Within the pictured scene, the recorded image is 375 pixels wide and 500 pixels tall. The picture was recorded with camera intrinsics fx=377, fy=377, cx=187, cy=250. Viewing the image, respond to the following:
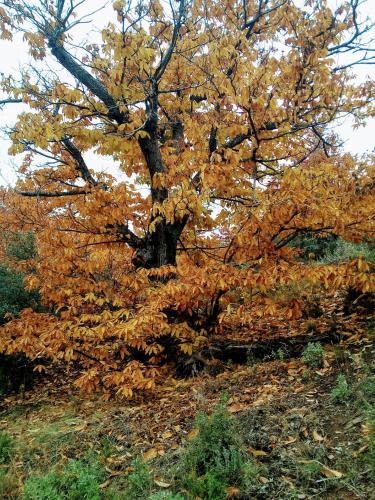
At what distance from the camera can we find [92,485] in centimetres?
277

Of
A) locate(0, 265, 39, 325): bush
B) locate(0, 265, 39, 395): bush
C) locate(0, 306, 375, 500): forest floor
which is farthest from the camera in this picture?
locate(0, 265, 39, 325): bush

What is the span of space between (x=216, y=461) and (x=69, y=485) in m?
1.20

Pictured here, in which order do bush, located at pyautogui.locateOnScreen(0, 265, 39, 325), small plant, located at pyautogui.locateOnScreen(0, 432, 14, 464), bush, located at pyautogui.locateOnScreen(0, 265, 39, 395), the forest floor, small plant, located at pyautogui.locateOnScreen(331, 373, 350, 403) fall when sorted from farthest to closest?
bush, located at pyautogui.locateOnScreen(0, 265, 39, 325)
bush, located at pyautogui.locateOnScreen(0, 265, 39, 395)
small plant, located at pyautogui.locateOnScreen(0, 432, 14, 464)
small plant, located at pyautogui.locateOnScreen(331, 373, 350, 403)
the forest floor

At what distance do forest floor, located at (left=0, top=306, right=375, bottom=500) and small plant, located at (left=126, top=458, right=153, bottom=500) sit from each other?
2 centimetres

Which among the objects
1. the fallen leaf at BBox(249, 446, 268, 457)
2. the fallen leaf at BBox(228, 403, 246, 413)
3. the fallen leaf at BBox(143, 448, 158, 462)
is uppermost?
the fallen leaf at BBox(228, 403, 246, 413)

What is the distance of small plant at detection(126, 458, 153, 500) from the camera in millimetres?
2756

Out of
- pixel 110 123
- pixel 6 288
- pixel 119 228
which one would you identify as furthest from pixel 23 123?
pixel 6 288

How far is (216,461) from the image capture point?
2.72 m

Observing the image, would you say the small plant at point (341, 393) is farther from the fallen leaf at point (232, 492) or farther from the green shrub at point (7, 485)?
the green shrub at point (7, 485)

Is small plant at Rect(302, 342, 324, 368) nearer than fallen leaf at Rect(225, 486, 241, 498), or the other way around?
fallen leaf at Rect(225, 486, 241, 498)

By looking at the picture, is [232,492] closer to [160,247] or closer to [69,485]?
[69,485]

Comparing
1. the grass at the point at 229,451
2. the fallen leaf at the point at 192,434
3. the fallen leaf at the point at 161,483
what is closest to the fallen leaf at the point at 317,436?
the grass at the point at 229,451

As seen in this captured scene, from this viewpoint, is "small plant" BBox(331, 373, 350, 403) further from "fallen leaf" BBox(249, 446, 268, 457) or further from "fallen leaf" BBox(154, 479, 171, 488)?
"fallen leaf" BBox(154, 479, 171, 488)

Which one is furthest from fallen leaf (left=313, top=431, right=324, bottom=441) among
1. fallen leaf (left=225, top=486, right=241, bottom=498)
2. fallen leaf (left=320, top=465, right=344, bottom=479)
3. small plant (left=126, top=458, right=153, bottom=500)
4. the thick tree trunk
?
the thick tree trunk
